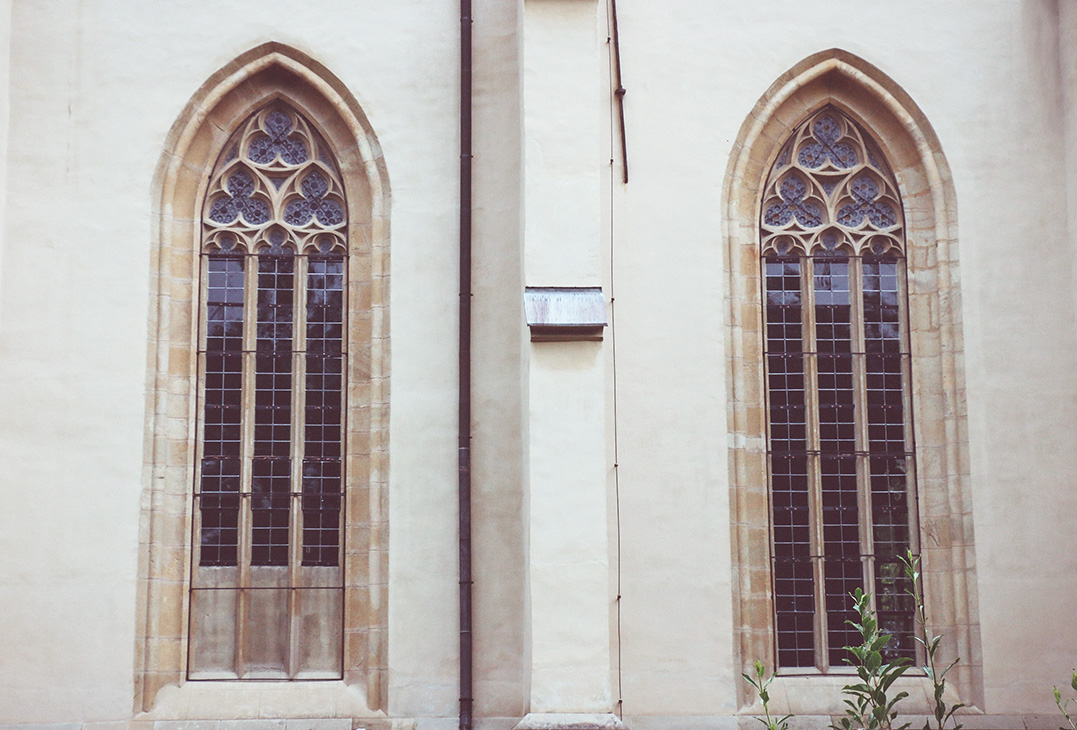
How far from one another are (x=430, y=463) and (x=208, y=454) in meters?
1.95

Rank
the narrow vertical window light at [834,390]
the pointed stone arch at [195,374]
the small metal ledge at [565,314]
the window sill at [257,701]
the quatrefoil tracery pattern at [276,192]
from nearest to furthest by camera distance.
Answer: the small metal ledge at [565,314], the window sill at [257,701], the pointed stone arch at [195,374], the narrow vertical window light at [834,390], the quatrefoil tracery pattern at [276,192]

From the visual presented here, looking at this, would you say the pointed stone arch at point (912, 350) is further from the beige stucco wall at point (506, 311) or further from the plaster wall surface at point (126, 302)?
the plaster wall surface at point (126, 302)

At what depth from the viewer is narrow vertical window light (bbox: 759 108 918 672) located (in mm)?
10547

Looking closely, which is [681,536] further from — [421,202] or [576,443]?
[421,202]

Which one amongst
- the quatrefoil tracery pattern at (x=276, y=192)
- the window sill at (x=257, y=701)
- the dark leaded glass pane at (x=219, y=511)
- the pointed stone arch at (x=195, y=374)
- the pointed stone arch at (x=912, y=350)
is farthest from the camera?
the quatrefoil tracery pattern at (x=276, y=192)

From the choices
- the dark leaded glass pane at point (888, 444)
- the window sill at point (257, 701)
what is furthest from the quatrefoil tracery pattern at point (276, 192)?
the dark leaded glass pane at point (888, 444)

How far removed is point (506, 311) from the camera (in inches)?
413

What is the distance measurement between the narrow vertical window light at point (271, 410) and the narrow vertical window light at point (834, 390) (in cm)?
381

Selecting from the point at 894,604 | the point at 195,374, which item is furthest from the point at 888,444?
the point at 195,374

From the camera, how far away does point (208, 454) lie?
10570mm

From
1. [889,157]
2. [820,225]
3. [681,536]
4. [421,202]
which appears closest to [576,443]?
[681,536]

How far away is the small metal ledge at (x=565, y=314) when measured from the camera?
898 centimetres

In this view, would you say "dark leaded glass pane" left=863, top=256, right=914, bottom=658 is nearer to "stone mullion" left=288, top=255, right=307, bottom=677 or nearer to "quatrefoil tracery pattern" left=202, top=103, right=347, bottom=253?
"quatrefoil tracery pattern" left=202, top=103, right=347, bottom=253

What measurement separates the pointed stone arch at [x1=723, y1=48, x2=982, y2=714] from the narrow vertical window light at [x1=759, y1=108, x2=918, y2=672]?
0.14m
